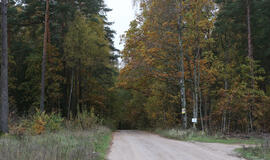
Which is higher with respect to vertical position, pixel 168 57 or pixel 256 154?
pixel 168 57

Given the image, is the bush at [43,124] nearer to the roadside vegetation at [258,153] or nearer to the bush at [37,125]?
the bush at [37,125]

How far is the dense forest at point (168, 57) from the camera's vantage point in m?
21.1

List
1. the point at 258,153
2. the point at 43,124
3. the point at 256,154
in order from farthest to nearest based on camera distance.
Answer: the point at 43,124 → the point at 258,153 → the point at 256,154

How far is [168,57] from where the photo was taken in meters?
22.8

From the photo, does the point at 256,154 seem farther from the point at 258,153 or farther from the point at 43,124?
the point at 43,124

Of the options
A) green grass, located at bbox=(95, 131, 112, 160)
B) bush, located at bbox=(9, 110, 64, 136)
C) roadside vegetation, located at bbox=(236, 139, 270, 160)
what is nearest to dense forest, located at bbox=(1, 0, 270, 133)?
bush, located at bbox=(9, 110, 64, 136)

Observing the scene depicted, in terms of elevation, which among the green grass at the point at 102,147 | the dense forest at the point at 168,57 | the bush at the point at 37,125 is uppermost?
the dense forest at the point at 168,57

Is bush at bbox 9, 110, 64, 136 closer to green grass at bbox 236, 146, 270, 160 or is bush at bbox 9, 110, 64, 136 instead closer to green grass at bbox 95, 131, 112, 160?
green grass at bbox 95, 131, 112, 160

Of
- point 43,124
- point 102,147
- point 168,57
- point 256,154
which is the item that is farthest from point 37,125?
point 168,57

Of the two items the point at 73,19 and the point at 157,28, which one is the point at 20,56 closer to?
the point at 73,19

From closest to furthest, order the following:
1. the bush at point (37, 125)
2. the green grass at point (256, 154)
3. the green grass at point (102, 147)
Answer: the green grass at point (256, 154) < the green grass at point (102, 147) < the bush at point (37, 125)

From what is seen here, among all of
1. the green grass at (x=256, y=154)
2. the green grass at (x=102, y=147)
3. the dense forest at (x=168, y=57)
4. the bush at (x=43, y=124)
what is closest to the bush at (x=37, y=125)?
the bush at (x=43, y=124)

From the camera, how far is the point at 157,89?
2767 cm

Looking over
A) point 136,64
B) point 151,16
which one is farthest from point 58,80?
point 151,16
